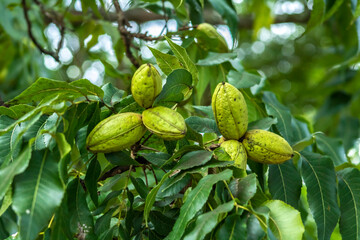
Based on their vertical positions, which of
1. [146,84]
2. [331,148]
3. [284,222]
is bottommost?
[331,148]

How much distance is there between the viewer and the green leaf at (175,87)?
1.16 meters

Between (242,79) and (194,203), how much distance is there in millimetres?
747

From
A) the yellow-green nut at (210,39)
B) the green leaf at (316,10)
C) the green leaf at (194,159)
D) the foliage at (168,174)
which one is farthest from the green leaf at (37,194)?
the green leaf at (316,10)

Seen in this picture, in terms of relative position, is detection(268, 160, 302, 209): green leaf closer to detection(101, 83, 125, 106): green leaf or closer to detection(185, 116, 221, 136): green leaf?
detection(185, 116, 221, 136): green leaf

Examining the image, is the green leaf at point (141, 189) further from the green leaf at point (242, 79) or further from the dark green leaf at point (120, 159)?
the green leaf at point (242, 79)

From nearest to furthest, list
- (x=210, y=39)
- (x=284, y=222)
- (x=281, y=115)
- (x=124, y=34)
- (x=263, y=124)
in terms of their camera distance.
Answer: (x=284, y=222) < (x=263, y=124) < (x=281, y=115) < (x=210, y=39) < (x=124, y=34)

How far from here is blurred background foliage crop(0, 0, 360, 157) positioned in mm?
1923

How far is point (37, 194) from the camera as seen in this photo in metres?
0.85

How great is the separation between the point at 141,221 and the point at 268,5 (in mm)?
2627

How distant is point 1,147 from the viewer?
1.10 meters

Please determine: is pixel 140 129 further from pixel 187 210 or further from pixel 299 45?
pixel 299 45

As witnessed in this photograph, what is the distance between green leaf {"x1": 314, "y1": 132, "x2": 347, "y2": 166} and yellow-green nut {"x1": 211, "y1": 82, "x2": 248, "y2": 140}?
589 millimetres

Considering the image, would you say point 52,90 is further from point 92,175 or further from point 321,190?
point 321,190

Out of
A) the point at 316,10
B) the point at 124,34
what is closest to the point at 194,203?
the point at 316,10
